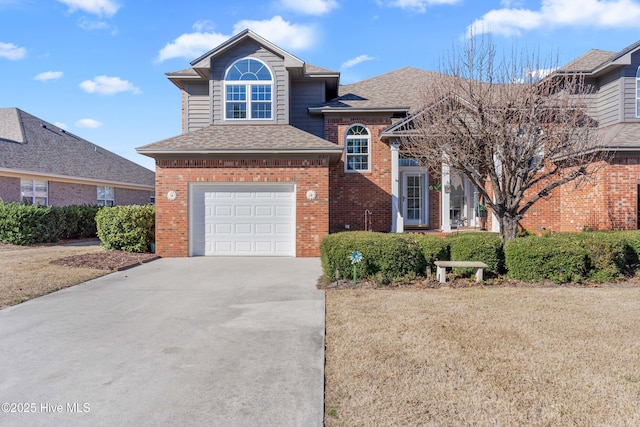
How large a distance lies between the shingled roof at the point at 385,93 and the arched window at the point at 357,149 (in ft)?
3.07

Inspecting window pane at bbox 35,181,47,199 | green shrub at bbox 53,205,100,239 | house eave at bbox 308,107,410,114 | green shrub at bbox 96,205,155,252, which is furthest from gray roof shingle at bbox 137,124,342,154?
window pane at bbox 35,181,47,199

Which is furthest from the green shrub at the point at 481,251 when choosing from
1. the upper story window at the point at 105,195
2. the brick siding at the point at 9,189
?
the upper story window at the point at 105,195

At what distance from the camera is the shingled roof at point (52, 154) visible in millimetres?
19422

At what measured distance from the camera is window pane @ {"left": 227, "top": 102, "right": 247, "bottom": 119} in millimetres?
14711

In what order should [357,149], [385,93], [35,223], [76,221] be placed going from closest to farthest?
[357,149]
[35,223]
[385,93]
[76,221]

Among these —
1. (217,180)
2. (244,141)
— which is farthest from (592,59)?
(217,180)

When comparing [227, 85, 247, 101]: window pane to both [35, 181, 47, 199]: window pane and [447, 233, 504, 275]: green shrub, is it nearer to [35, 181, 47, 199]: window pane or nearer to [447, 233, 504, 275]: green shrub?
[447, 233, 504, 275]: green shrub

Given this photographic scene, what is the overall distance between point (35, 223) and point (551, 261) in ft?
60.3

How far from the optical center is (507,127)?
9125 mm

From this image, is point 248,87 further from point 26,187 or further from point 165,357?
point 26,187

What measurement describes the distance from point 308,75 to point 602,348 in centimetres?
1366

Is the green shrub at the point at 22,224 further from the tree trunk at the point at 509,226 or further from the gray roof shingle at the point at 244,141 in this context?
the tree trunk at the point at 509,226

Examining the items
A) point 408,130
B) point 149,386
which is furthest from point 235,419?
point 408,130

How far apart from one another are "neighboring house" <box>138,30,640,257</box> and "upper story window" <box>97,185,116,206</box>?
11252 millimetres
